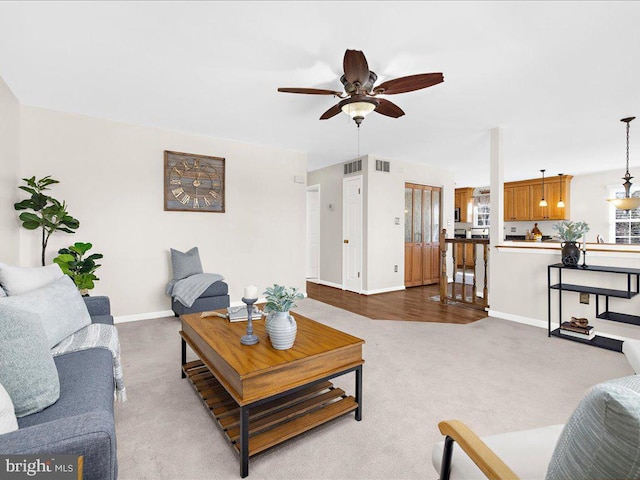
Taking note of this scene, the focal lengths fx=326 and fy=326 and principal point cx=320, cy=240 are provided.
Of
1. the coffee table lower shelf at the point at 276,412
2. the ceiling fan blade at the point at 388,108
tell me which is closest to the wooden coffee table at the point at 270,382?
the coffee table lower shelf at the point at 276,412

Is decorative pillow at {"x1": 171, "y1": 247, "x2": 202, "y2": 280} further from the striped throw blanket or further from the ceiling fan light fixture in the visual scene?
the ceiling fan light fixture

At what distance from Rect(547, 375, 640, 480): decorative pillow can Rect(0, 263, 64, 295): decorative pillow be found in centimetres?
267

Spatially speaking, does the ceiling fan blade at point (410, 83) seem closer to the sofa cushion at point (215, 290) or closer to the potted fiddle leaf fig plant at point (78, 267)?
the sofa cushion at point (215, 290)

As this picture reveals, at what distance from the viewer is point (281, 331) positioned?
71.2 inches

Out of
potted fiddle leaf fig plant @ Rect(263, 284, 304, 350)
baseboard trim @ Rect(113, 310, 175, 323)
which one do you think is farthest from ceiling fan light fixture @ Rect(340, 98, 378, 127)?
baseboard trim @ Rect(113, 310, 175, 323)

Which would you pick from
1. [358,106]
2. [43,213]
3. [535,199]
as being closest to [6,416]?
[358,106]

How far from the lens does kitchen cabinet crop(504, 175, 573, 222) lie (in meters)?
7.82

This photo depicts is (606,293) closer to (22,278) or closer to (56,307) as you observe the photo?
(56,307)

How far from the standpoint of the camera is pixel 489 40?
231 cm

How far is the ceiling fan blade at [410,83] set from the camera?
227 centimetres

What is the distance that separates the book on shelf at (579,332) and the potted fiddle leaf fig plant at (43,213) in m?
5.28

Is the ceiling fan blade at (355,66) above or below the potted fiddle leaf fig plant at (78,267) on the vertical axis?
above

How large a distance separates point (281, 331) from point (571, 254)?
3295mm

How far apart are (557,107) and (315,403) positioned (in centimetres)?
391
